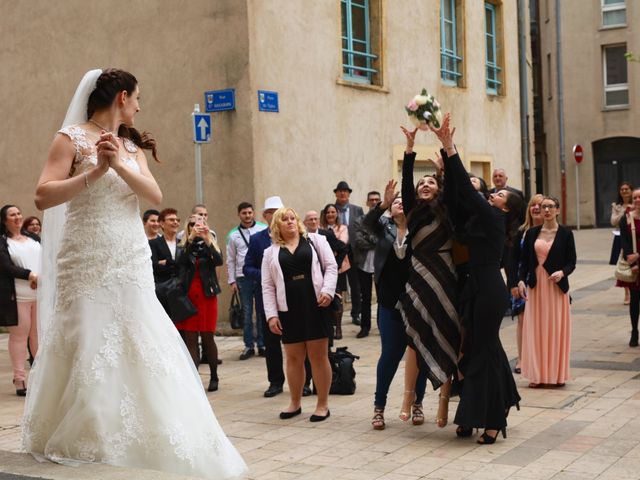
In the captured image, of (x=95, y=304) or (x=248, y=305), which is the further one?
(x=248, y=305)

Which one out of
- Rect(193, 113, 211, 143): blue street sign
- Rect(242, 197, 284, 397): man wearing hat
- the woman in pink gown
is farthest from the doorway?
the woman in pink gown

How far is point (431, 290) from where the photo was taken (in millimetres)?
7633

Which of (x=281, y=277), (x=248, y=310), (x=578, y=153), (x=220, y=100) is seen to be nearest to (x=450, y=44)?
(x=220, y=100)

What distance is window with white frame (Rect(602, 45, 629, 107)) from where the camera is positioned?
38.2 metres

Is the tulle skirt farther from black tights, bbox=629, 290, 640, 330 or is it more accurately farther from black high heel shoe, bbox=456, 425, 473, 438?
black tights, bbox=629, 290, 640, 330

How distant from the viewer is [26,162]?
1738 centimetres

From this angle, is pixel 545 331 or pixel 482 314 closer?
pixel 482 314

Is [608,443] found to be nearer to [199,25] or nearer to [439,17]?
[199,25]

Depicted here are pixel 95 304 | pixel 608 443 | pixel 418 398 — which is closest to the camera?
pixel 95 304

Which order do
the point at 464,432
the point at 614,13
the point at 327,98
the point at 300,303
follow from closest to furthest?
the point at 464,432 < the point at 300,303 < the point at 327,98 < the point at 614,13

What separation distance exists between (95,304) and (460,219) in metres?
3.25

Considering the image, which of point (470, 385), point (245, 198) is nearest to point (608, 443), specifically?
point (470, 385)

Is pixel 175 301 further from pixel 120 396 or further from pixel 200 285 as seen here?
pixel 120 396

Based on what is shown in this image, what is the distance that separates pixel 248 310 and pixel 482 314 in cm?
550
